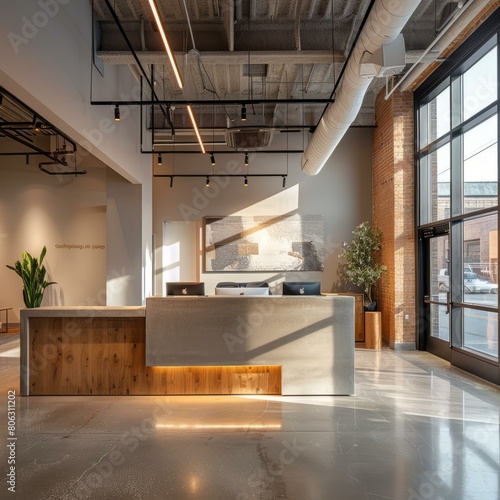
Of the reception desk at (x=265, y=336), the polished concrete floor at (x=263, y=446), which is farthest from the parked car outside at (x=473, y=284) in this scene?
the reception desk at (x=265, y=336)

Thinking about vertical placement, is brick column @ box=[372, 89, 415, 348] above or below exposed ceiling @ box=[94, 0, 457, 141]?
below

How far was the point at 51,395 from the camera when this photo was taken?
5125 mm

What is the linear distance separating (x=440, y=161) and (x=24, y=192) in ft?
29.8

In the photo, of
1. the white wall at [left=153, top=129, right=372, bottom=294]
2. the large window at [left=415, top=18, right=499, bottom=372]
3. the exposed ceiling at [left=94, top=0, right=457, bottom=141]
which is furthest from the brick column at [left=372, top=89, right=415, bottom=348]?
the exposed ceiling at [left=94, top=0, right=457, bottom=141]

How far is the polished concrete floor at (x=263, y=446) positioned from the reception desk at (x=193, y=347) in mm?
214

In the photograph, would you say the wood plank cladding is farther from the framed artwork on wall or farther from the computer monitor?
the framed artwork on wall

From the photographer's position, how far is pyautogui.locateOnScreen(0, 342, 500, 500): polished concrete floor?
2916 mm

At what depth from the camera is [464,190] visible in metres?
6.69

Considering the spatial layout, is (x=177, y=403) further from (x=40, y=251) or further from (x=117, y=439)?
(x=40, y=251)

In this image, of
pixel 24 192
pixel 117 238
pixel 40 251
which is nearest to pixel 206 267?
pixel 117 238

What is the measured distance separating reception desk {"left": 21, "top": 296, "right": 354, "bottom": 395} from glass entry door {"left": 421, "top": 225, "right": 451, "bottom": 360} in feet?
9.68

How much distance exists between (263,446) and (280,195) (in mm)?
7039

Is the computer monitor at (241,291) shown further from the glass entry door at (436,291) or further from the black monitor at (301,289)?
the glass entry door at (436,291)

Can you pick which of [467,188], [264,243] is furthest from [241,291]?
[264,243]
